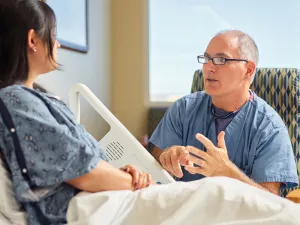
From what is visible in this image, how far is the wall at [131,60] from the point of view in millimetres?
3293

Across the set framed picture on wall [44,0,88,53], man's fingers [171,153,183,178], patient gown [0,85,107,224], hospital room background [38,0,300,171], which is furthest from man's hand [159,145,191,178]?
hospital room background [38,0,300,171]

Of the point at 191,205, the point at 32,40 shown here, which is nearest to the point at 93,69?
the point at 32,40

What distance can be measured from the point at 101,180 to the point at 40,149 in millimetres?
166

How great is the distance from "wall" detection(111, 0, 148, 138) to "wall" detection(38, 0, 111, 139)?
0.34 feet

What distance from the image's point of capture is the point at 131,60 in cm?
331

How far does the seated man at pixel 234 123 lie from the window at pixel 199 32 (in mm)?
1417

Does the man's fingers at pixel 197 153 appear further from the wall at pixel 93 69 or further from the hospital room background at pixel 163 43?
the hospital room background at pixel 163 43

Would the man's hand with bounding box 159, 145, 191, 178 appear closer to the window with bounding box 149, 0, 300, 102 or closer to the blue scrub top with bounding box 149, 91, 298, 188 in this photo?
the blue scrub top with bounding box 149, 91, 298, 188

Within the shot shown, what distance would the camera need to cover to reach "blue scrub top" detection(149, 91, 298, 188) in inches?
62.4

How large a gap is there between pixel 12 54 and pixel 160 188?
520mm

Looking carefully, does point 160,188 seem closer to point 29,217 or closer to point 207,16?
point 29,217

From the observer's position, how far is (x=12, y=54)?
112 cm

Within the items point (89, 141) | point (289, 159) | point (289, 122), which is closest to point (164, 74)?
point (289, 122)

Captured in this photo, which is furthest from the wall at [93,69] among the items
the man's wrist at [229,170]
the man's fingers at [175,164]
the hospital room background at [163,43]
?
the man's wrist at [229,170]
